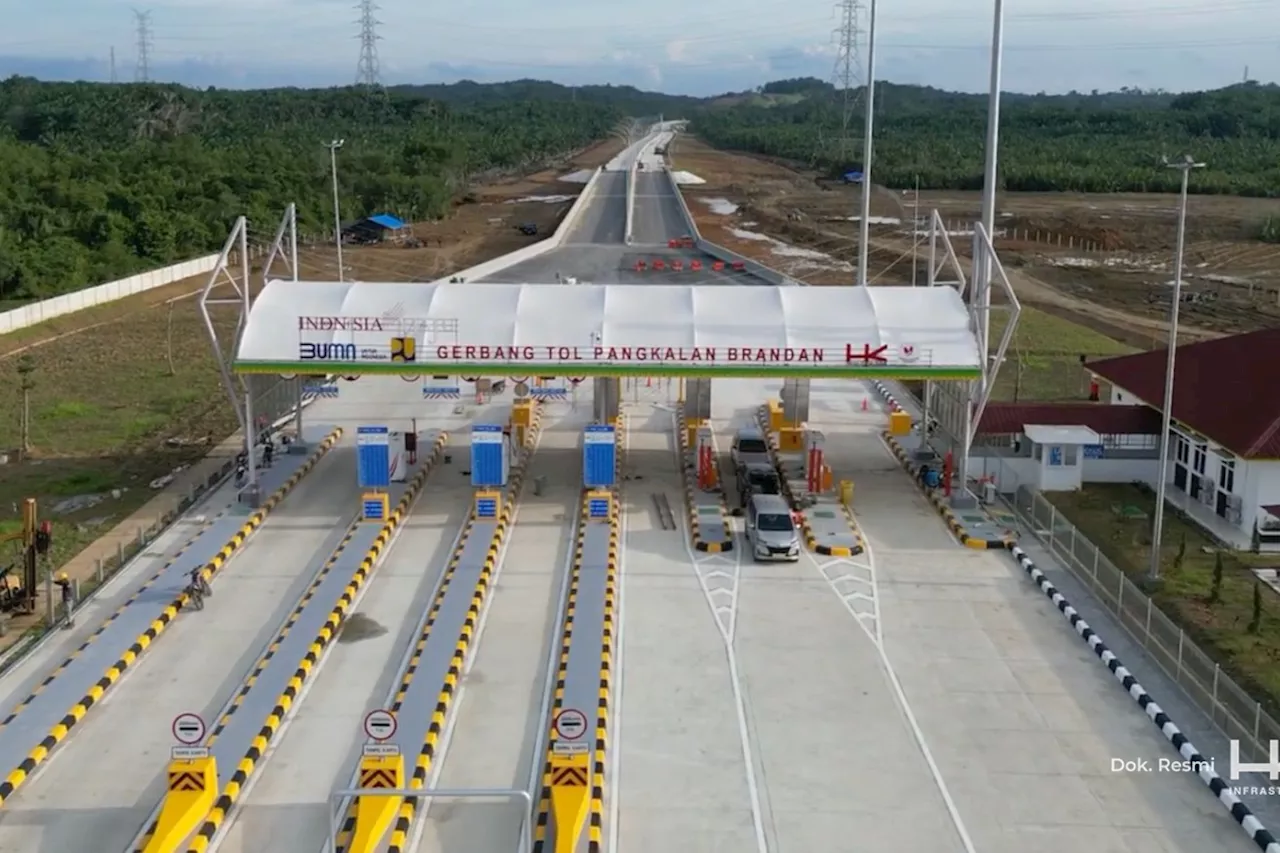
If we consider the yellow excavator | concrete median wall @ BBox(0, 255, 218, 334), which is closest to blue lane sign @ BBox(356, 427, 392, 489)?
the yellow excavator

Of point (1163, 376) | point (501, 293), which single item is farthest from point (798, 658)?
point (1163, 376)

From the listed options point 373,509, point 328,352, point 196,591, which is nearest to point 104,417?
point 328,352

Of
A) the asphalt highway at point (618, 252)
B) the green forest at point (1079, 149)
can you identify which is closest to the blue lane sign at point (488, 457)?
the asphalt highway at point (618, 252)

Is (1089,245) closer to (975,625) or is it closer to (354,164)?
(354,164)

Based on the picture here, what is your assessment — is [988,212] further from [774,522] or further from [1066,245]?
[1066,245]

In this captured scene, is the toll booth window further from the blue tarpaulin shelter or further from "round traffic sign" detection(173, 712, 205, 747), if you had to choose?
the blue tarpaulin shelter

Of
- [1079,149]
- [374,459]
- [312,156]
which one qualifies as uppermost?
[1079,149]
